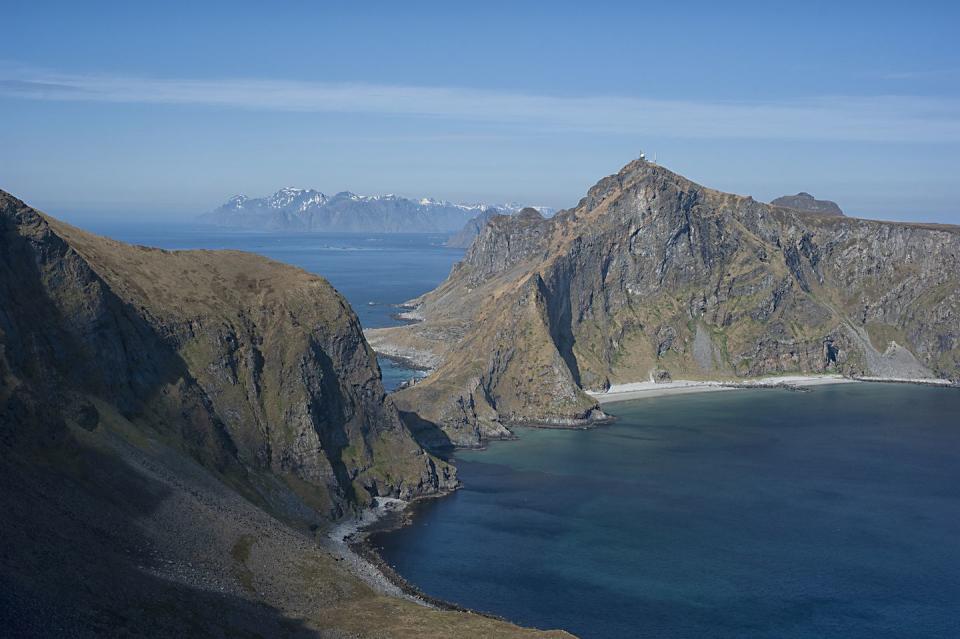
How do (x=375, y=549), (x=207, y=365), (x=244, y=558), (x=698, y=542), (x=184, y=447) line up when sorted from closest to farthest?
(x=244, y=558) → (x=184, y=447) → (x=375, y=549) → (x=698, y=542) → (x=207, y=365)

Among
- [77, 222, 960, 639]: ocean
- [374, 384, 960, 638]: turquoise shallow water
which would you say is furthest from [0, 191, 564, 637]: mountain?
[77, 222, 960, 639]: ocean

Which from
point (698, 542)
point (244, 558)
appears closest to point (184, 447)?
point (244, 558)

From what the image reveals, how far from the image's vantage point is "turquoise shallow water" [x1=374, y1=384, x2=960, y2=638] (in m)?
111

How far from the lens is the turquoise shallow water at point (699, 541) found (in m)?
111

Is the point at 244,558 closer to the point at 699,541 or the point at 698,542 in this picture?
the point at 698,542

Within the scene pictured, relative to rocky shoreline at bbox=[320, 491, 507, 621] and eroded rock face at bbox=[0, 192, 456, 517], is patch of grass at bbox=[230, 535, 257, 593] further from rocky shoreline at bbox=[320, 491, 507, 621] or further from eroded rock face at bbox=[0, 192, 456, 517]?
eroded rock face at bbox=[0, 192, 456, 517]

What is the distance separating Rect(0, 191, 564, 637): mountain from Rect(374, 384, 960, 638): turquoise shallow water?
1431 centimetres

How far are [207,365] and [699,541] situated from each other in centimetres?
7326

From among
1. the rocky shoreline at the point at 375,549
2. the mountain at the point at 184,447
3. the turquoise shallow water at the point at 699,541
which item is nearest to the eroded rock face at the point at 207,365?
the mountain at the point at 184,447

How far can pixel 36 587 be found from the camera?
69688 mm

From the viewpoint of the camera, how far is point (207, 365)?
13975 centimetres

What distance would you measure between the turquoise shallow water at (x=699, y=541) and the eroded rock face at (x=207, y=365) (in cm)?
1613

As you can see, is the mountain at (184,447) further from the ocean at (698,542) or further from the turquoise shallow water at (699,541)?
the ocean at (698,542)

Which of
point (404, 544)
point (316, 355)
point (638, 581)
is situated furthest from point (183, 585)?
point (316, 355)
